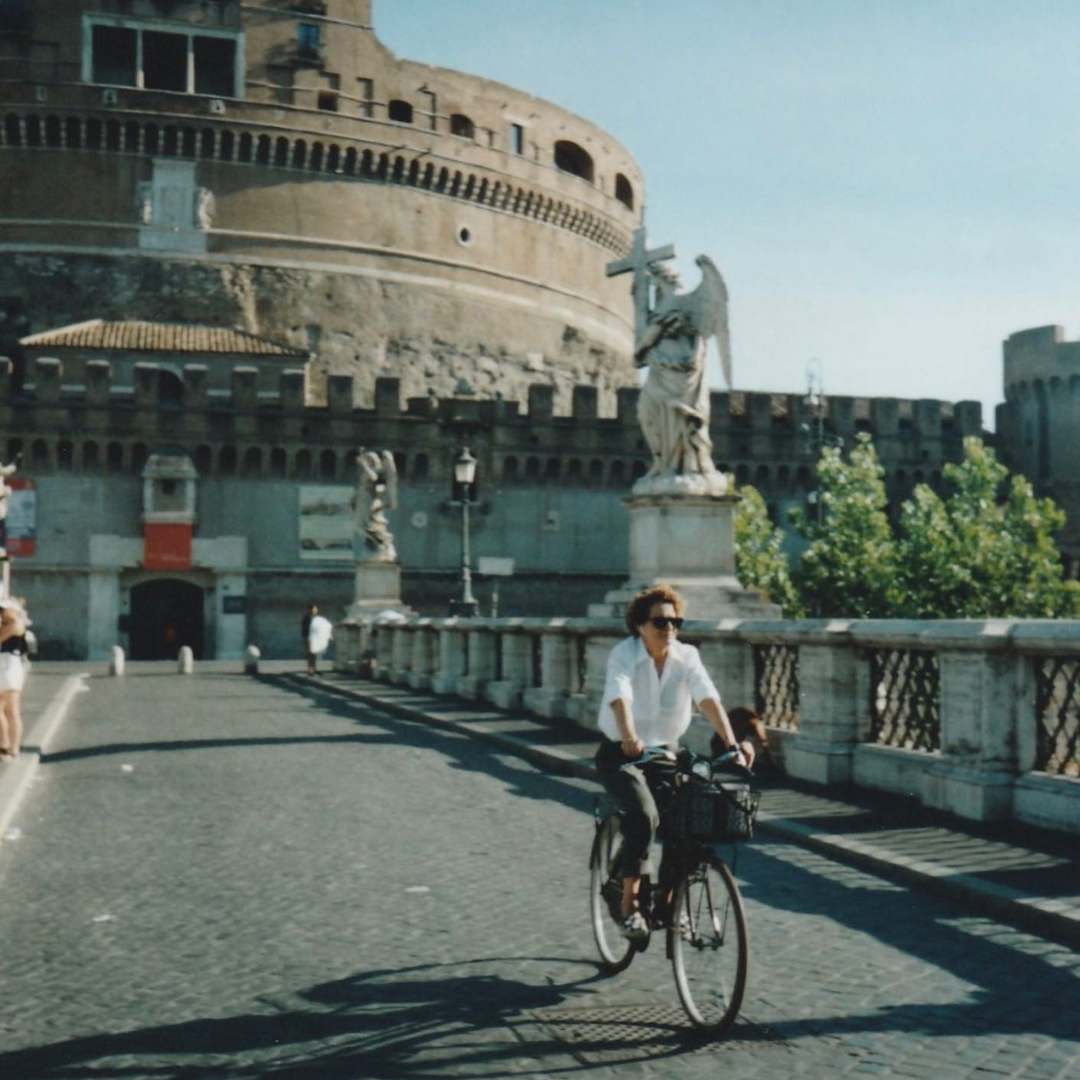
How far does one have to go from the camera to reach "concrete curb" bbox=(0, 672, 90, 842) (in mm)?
9578

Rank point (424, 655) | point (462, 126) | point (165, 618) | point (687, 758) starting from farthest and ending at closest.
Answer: point (462, 126) < point (165, 618) < point (424, 655) < point (687, 758)

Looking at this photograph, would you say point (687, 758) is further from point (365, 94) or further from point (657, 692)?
point (365, 94)

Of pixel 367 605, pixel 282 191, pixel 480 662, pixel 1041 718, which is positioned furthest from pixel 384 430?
A: pixel 1041 718

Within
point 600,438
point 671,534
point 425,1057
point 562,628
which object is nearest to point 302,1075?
point 425,1057

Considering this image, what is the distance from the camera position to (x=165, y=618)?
48281mm

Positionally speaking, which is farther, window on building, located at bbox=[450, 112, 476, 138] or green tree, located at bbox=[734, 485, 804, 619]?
window on building, located at bbox=[450, 112, 476, 138]

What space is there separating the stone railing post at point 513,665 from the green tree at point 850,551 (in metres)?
30.2

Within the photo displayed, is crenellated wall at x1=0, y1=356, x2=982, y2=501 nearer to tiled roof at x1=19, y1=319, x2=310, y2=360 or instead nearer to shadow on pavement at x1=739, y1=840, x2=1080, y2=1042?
tiled roof at x1=19, y1=319, x2=310, y2=360

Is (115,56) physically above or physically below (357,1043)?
above

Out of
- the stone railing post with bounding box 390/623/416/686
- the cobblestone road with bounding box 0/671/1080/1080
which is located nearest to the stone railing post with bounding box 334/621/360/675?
the stone railing post with bounding box 390/623/416/686

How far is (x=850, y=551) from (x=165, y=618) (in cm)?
2153

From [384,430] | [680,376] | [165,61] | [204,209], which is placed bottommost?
[680,376]

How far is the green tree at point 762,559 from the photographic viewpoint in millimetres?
48562

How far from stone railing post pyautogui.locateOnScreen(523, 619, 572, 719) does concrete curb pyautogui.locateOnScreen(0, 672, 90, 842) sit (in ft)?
16.3
